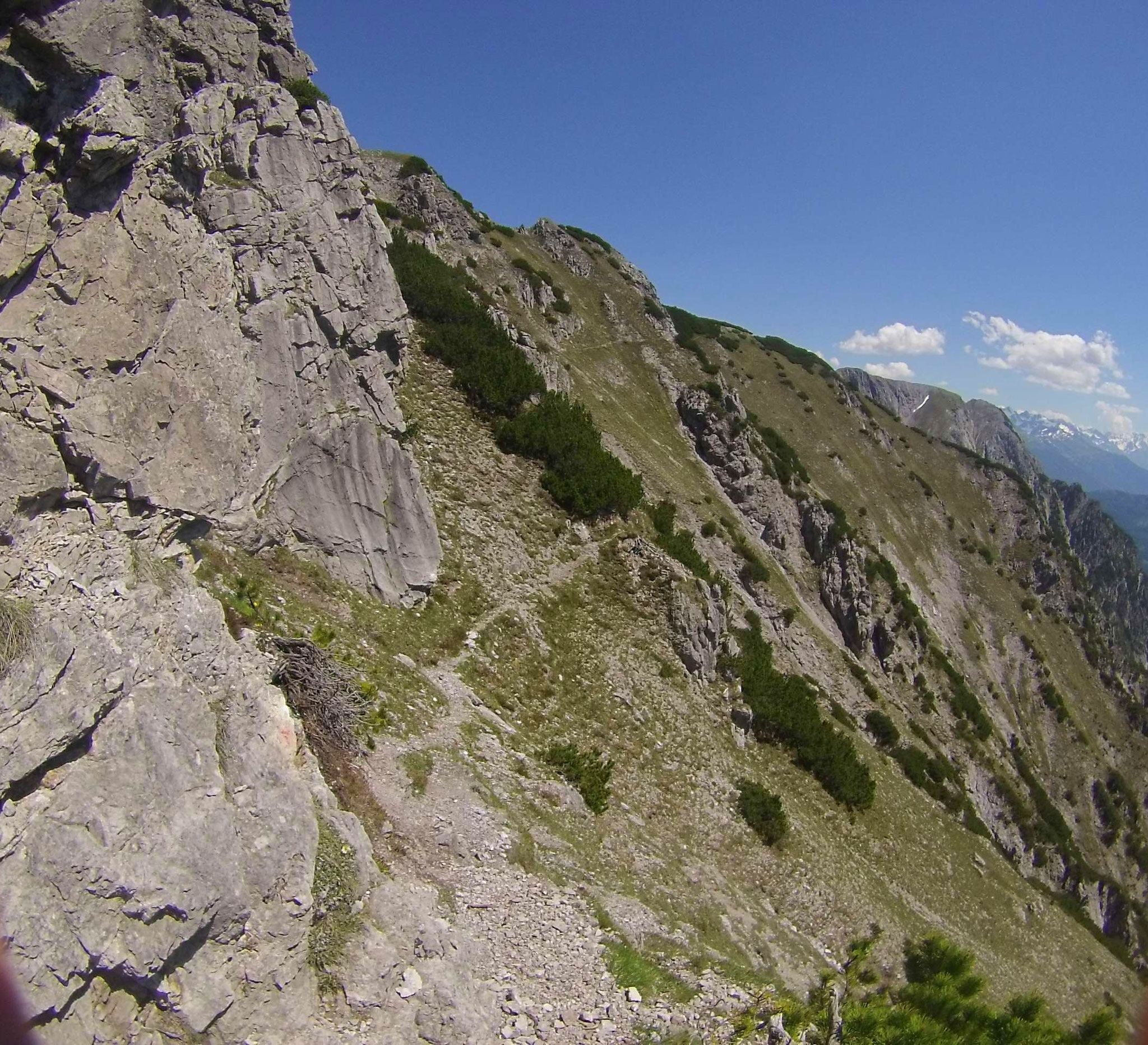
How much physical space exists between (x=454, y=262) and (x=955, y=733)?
206ft

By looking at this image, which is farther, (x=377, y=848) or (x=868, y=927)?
(x=868, y=927)

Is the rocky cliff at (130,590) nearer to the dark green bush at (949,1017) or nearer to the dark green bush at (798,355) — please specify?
the dark green bush at (949,1017)

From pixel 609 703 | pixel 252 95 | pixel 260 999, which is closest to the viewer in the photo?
pixel 260 999

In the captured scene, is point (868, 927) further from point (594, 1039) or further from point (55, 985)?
point (55, 985)

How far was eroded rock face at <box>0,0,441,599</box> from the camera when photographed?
10461 millimetres

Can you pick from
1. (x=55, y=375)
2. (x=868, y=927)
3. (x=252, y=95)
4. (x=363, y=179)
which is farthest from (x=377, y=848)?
(x=363, y=179)

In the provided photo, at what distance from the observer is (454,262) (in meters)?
51.2

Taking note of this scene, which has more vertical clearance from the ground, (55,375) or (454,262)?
(454,262)

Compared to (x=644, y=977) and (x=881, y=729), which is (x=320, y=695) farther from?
(x=881, y=729)

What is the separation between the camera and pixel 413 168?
192ft

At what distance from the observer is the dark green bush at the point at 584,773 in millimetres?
19828

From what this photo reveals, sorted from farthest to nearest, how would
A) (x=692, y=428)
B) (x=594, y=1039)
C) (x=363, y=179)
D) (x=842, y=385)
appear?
(x=842, y=385) → (x=692, y=428) → (x=363, y=179) → (x=594, y=1039)

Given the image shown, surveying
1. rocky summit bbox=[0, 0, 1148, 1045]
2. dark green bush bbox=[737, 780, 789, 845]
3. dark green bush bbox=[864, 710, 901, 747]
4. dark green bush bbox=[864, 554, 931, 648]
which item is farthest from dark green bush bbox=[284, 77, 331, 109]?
dark green bush bbox=[864, 554, 931, 648]

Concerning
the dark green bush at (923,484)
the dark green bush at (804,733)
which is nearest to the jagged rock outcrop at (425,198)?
the dark green bush at (804,733)
